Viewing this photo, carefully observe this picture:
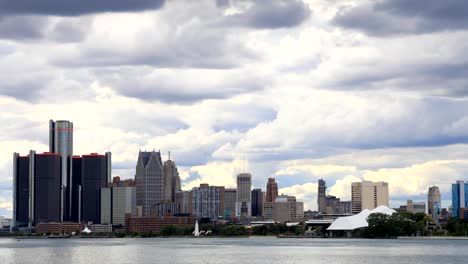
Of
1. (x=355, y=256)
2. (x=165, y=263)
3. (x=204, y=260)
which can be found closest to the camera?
(x=165, y=263)

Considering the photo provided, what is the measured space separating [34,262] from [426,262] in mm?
51264

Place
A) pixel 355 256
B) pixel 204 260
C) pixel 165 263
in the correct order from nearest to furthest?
pixel 165 263, pixel 204 260, pixel 355 256

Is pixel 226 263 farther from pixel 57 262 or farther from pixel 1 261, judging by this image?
pixel 1 261

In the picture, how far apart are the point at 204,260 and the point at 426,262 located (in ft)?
96.2

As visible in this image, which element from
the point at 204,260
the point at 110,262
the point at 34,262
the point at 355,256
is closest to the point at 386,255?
the point at 355,256

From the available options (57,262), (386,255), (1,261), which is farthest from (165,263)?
(386,255)

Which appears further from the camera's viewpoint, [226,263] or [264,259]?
[264,259]

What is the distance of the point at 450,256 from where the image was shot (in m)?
144

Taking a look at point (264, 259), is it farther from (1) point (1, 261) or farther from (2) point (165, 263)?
(1) point (1, 261)

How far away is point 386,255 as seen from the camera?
146m

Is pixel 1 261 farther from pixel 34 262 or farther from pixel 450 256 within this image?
pixel 450 256

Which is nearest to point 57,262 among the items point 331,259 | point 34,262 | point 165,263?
point 34,262

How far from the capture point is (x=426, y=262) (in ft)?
417

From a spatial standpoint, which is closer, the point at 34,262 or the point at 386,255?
the point at 34,262
